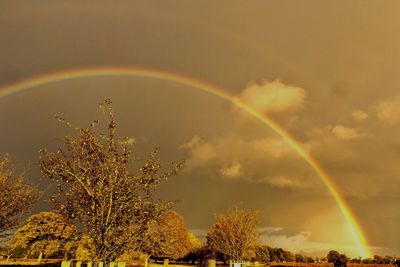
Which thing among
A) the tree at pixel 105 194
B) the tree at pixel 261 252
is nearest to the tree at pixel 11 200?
the tree at pixel 105 194

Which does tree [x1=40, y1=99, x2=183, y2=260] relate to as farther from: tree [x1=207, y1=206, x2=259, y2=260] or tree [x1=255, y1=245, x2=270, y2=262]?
tree [x1=255, y1=245, x2=270, y2=262]

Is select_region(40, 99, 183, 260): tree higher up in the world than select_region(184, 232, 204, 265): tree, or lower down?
lower down

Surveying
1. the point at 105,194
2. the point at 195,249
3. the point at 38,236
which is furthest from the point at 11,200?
the point at 195,249

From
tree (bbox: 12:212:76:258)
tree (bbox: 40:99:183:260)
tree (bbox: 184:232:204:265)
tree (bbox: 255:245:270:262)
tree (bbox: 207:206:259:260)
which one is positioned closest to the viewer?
tree (bbox: 40:99:183:260)

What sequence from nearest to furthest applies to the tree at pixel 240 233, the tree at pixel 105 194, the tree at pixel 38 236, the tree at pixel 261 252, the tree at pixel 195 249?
the tree at pixel 105 194 → the tree at pixel 240 233 → the tree at pixel 261 252 → the tree at pixel 38 236 → the tree at pixel 195 249

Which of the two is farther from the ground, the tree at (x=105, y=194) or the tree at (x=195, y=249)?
the tree at (x=195, y=249)

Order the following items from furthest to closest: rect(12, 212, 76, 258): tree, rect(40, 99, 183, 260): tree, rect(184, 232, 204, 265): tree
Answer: rect(184, 232, 204, 265): tree → rect(12, 212, 76, 258): tree → rect(40, 99, 183, 260): tree

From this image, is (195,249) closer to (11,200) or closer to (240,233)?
(240,233)

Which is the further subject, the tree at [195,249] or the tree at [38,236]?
the tree at [195,249]

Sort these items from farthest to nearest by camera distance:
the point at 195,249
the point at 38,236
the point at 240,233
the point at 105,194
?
the point at 195,249, the point at 38,236, the point at 240,233, the point at 105,194

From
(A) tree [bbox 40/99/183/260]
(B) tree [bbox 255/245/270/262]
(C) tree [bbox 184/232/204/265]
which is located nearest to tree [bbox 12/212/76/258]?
(B) tree [bbox 255/245/270/262]

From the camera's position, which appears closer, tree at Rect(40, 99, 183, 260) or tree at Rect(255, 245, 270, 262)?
tree at Rect(40, 99, 183, 260)

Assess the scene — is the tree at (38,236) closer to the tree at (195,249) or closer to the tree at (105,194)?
the tree at (195,249)

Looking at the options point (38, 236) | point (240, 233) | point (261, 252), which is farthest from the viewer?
point (261, 252)
